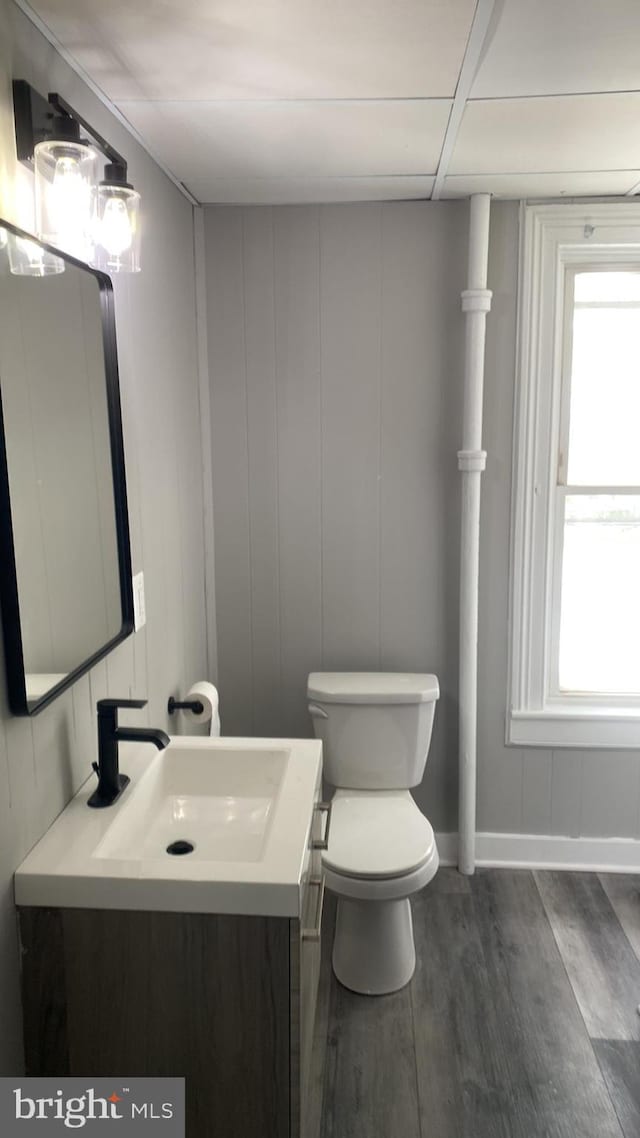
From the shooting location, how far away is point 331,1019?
2.10 meters

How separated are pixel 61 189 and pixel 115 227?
195mm

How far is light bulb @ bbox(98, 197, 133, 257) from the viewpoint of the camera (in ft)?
4.84

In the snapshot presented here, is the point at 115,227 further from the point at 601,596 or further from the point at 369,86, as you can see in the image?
the point at 601,596

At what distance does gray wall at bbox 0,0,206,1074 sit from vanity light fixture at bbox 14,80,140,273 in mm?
29

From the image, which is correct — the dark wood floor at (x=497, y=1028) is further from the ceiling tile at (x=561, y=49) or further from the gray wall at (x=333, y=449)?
the ceiling tile at (x=561, y=49)

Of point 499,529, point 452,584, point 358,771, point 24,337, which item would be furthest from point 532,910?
point 24,337

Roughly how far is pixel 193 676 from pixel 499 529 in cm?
113

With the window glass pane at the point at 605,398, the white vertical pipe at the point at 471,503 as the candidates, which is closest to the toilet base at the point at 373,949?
the white vertical pipe at the point at 471,503

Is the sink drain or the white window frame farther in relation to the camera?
the white window frame

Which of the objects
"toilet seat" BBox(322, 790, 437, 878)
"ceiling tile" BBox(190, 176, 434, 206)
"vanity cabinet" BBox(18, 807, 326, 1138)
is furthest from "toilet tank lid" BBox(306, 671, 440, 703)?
"ceiling tile" BBox(190, 176, 434, 206)

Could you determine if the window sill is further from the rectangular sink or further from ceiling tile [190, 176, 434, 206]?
ceiling tile [190, 176, 434, 206]

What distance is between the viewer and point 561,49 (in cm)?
142

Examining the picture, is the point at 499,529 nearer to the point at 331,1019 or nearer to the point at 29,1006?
the point at 331,1019

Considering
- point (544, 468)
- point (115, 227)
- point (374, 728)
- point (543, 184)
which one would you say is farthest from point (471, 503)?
point (115, 227)
